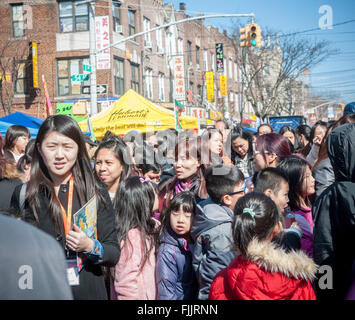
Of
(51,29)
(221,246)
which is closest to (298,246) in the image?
(221,246)

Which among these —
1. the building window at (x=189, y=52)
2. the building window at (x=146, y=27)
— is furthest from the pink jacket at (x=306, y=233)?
the building window at (x=189, y=52)

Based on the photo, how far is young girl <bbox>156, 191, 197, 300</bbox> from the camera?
3.20 metres

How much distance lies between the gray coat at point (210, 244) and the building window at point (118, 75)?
67.4 feet

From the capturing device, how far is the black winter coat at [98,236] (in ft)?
7.98

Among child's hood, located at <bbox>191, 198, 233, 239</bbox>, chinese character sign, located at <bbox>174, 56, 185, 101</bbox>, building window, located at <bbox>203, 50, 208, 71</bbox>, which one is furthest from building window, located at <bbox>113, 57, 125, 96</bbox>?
child's hood, located at <bbox>191, 198, 233, 239</bbox>

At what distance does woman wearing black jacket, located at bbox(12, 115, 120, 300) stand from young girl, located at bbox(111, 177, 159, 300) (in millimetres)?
526

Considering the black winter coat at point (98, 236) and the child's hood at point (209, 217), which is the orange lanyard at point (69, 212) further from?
the child's hood at point (209, 217)

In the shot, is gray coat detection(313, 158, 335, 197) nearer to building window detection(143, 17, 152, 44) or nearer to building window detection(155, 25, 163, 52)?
building window detection(143, 17, 152, 44)

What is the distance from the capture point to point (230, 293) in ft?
8.13

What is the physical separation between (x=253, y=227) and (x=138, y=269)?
3.54ft

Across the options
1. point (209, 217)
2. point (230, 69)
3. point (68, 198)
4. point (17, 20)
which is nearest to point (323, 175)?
point (209, 217)

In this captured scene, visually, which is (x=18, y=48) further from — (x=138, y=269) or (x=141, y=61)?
(x=138, y=269)

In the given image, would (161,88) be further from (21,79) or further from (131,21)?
(21,79)

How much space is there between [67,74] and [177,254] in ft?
68.4
